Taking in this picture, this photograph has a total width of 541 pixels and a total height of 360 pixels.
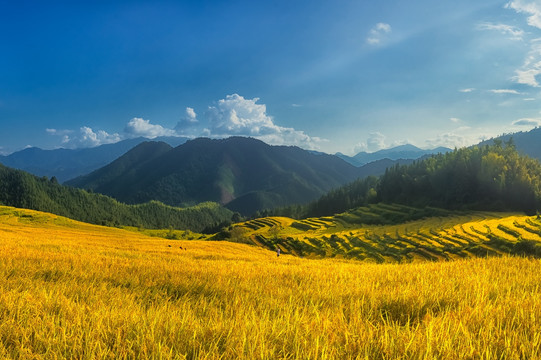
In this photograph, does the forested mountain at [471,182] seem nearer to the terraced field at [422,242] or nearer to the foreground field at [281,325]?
the terraced field at [422,242]

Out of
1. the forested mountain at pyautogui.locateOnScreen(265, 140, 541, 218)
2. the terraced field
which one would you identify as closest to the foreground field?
the terraced field

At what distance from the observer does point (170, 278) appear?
5820mm

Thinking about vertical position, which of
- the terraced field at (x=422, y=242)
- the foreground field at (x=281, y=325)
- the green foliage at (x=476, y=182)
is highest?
the green foliage at (x=476, y=182)

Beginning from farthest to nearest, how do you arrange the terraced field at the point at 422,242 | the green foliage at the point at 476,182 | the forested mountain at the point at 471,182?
1. the forested mountain at the point at 471,182
2. the green foliage at the point at 476,182
3. the terraced field at the point at 422,242

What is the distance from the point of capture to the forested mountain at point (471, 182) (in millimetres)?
99500

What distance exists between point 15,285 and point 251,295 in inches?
144

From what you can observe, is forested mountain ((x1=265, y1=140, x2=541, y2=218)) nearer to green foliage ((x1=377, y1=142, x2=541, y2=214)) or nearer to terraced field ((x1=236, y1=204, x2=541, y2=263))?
green foliage ((x1=377, y1=142, x2=541, y2=214))

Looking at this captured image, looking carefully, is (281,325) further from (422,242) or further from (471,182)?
(471,182)

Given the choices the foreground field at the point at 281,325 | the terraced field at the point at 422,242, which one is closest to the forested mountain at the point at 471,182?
the terraced field at the point at 422,242

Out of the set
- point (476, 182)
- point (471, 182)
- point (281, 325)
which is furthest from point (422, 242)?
point (471, 182)

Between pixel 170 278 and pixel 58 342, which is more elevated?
pixel 58 342

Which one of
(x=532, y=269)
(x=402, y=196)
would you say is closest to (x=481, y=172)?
(x=402, y=196)

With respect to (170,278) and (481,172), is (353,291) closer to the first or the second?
(170,278)

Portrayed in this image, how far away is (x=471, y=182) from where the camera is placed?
112 metres
